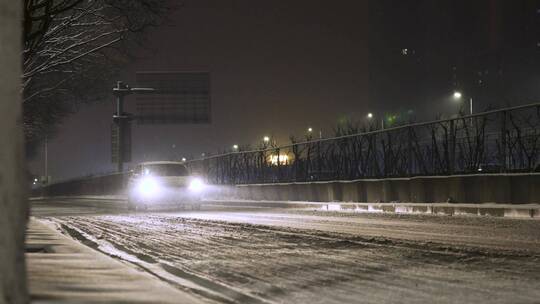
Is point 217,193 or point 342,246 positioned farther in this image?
point 217,193

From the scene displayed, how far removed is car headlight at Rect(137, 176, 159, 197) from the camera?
28703 millimetres

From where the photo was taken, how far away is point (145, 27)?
639 inches

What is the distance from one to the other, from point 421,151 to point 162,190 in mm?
10544

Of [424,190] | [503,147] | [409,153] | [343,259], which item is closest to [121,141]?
[409,153]

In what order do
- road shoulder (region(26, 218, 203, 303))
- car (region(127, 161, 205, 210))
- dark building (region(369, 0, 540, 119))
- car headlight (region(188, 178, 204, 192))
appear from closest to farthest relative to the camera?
road shoulder (region(26, 218, 203, 303)) → car (region(127, 161, 205, 210)) → car headlight (region(188, 178, 204, 192)) → dark building (region(369, 0, 540, 119))

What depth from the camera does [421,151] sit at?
24.2m

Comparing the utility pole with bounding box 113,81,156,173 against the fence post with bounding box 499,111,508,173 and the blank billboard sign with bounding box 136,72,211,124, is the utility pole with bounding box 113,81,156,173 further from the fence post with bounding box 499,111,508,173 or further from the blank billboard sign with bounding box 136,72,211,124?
the fence post with bounding box 499,111,508,173

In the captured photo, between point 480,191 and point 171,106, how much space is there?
25.6 metres

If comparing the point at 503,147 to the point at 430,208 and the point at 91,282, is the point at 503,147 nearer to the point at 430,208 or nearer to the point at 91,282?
the point at 430,208

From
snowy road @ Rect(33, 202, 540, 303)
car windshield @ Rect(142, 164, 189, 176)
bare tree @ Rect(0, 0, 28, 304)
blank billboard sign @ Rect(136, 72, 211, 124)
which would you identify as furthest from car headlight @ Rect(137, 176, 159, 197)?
bare tree @ Rect(0, 0, 28, 304)

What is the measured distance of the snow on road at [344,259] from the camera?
7.54 m

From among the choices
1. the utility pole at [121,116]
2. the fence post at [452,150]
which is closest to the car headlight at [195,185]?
the fence post at [452,150]

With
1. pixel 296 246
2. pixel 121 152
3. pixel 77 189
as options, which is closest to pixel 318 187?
pixel 296 246

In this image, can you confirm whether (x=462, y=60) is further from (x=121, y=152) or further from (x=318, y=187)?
(x=318, y=187)
